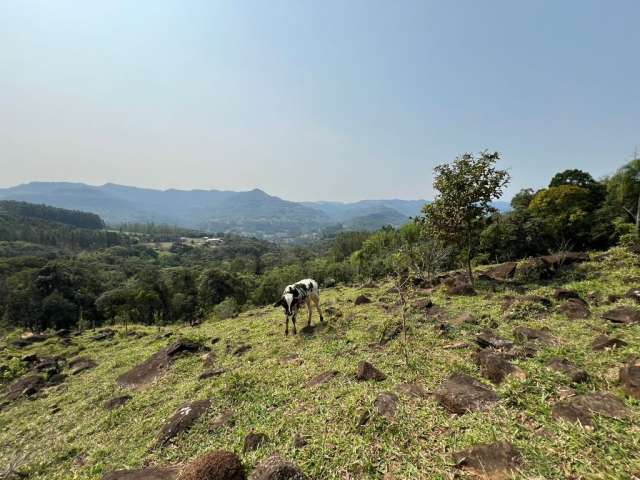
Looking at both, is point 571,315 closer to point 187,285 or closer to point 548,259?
point 548,259

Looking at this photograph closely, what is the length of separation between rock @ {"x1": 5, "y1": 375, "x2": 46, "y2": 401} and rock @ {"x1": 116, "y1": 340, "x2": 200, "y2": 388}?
4080 mm

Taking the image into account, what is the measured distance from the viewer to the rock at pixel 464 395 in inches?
208

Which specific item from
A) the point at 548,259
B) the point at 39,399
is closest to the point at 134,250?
the point at 39,399

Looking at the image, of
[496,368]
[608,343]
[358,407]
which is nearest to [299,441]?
[358,407]

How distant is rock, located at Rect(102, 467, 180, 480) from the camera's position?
463 centimetres

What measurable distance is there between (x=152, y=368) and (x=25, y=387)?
237 inches

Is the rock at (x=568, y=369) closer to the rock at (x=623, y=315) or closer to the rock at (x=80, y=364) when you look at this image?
the rock at (x=623, y=315)

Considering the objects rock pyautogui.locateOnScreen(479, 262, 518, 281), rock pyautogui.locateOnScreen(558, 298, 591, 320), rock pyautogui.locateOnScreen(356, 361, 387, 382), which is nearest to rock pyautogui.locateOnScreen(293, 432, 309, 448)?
rock pyautogui.locateOnScreen(356, 361, 387, 382)

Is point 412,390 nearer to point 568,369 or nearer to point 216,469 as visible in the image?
point 568,369

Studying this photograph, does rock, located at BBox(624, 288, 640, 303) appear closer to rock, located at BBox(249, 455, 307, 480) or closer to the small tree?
the small tree

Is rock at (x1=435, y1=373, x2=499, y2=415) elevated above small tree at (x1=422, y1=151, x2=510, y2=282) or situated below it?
below

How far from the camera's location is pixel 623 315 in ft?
28.0

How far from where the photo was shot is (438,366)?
23.8 feet

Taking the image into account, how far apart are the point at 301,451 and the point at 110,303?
62.7 meters
